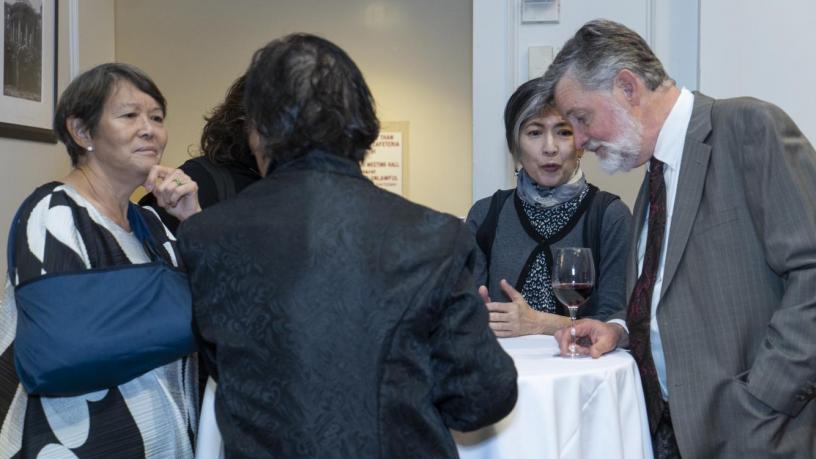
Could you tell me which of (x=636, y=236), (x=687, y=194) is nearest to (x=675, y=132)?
(x=687, y=194)

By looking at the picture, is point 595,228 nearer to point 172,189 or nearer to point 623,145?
point 623,145

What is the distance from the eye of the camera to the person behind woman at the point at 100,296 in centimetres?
176

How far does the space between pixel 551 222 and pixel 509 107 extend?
42 cm

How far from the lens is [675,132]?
2152mm

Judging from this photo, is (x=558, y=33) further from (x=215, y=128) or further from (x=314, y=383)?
(x=314, y=383)

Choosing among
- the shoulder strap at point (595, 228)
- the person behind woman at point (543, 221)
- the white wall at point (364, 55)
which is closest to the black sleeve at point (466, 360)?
the person behind woman at point (543, 221)

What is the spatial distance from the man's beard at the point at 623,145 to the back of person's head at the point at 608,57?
0.09m

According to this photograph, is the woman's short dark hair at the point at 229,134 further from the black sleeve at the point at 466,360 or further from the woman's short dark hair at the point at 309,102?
the black sleeve at the point at 466,360

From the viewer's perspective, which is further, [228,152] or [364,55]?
[364,55]

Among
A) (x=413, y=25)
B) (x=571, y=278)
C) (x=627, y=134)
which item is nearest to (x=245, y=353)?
(x=571, y=278)

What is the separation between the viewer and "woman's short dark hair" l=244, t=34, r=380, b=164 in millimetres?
1443

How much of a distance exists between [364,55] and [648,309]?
407cm

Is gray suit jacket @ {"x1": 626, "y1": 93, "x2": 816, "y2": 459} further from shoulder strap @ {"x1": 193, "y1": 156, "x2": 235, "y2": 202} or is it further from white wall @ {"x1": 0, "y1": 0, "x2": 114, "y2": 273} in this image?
white wall @ {"x1": 0, "y1": 0, "x2": 114, "y2": 273}

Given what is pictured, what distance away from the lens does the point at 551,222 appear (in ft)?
9.25
